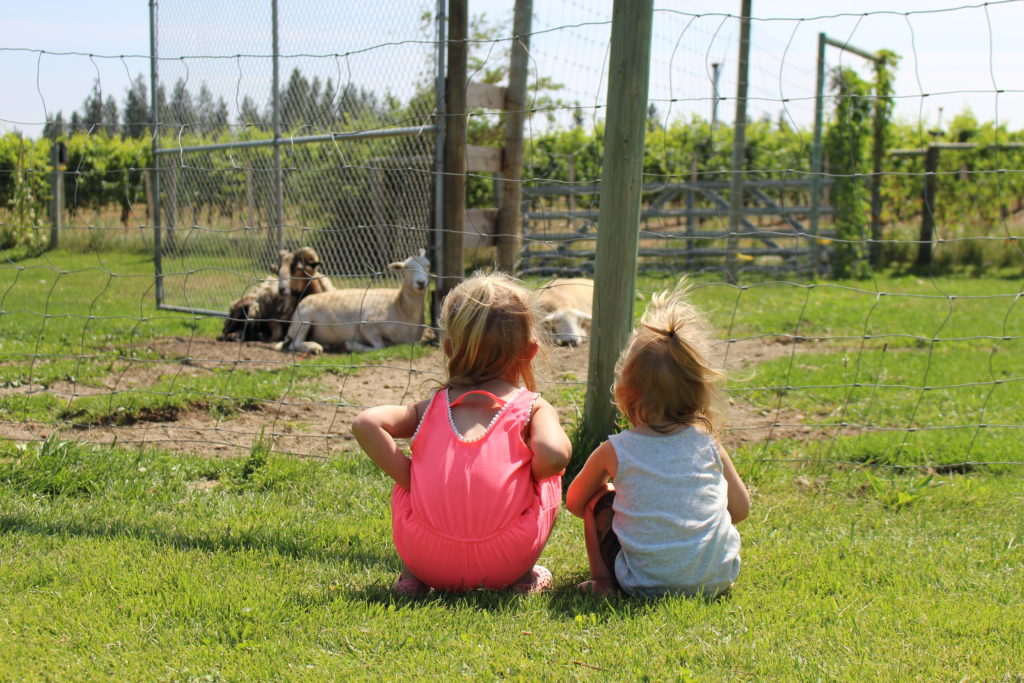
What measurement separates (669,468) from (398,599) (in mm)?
1042

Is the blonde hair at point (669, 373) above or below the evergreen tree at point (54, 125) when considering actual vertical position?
below

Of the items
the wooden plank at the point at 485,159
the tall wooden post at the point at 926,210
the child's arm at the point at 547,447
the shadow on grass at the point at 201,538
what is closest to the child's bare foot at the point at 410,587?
the shadow on grass at the point at 201,538

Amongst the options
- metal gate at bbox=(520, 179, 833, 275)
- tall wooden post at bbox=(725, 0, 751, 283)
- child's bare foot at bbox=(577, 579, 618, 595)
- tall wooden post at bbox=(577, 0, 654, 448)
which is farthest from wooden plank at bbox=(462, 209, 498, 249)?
tall wooden post at bbox=(725, 0, 751, 283)

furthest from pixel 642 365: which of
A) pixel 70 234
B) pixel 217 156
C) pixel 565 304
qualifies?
pixel 70 234

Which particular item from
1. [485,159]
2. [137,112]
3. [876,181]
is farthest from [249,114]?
[137,112]

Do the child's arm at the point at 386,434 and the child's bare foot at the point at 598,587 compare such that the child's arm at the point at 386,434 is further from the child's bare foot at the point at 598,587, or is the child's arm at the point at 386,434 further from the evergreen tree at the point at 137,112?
the evergreen tree at the point at 137,112

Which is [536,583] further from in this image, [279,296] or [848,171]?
[848,171]

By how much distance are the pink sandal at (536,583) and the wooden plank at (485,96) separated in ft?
16.5

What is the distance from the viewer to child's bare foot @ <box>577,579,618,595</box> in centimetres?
323

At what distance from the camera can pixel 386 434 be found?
3246 millimetres

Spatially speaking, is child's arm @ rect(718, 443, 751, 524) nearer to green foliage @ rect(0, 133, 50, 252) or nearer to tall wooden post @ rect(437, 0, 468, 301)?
tall wooden post @ rect(437, 0, 468, 301)

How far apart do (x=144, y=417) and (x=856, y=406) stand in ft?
15.4

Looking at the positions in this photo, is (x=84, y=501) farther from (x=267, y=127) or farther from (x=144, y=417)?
(x=267, y=127)

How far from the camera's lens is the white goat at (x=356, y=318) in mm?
9805
